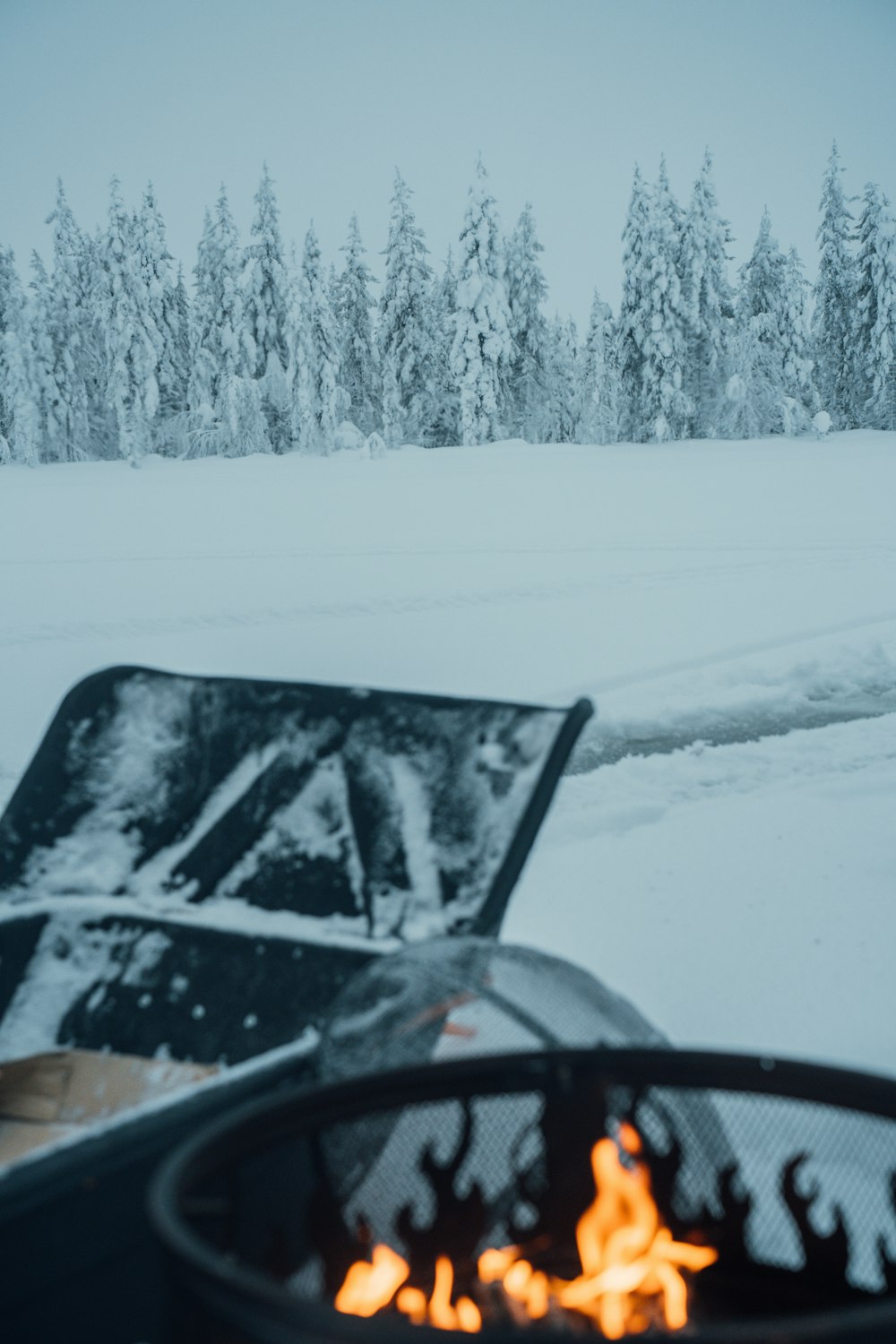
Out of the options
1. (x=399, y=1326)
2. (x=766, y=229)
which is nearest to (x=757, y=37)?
(x=399, y=1326)

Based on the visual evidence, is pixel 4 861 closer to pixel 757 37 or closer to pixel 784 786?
pixel 784 786

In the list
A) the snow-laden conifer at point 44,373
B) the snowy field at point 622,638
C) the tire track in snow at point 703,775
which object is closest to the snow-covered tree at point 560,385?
the snowy field at point 622,638

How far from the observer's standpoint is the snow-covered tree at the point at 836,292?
20656 mm

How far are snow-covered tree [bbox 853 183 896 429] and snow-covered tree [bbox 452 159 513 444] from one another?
22.5 feet

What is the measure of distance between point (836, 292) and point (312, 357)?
10089mm

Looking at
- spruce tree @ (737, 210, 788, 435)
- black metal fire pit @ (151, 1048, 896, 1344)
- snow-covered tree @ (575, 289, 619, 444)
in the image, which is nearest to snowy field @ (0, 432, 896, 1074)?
black metal fire pit @ (151, 1048, 896, 1344)

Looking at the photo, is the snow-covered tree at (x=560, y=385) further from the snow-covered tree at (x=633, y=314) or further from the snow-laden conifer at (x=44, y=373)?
the snow-laden conifer at (x=44, y=373)

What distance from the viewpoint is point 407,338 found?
24922 millimetres

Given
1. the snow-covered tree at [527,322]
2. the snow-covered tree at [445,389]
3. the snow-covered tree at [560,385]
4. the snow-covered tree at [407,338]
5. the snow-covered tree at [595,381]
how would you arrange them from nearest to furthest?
the snow-covered tree at [445,389] < the snow-covered tree at [407,338] < the snow-covered tree at [527,322] < the snow-covered tree at [560,385] < the snow-covered tree at [595,381]

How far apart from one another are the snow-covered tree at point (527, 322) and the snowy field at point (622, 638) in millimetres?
8614

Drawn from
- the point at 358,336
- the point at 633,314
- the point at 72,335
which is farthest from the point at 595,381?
the point at 72,335

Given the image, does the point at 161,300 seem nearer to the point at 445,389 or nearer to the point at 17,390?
the point at 17,390

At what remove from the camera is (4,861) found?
7.34 ft

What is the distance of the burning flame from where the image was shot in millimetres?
1227
